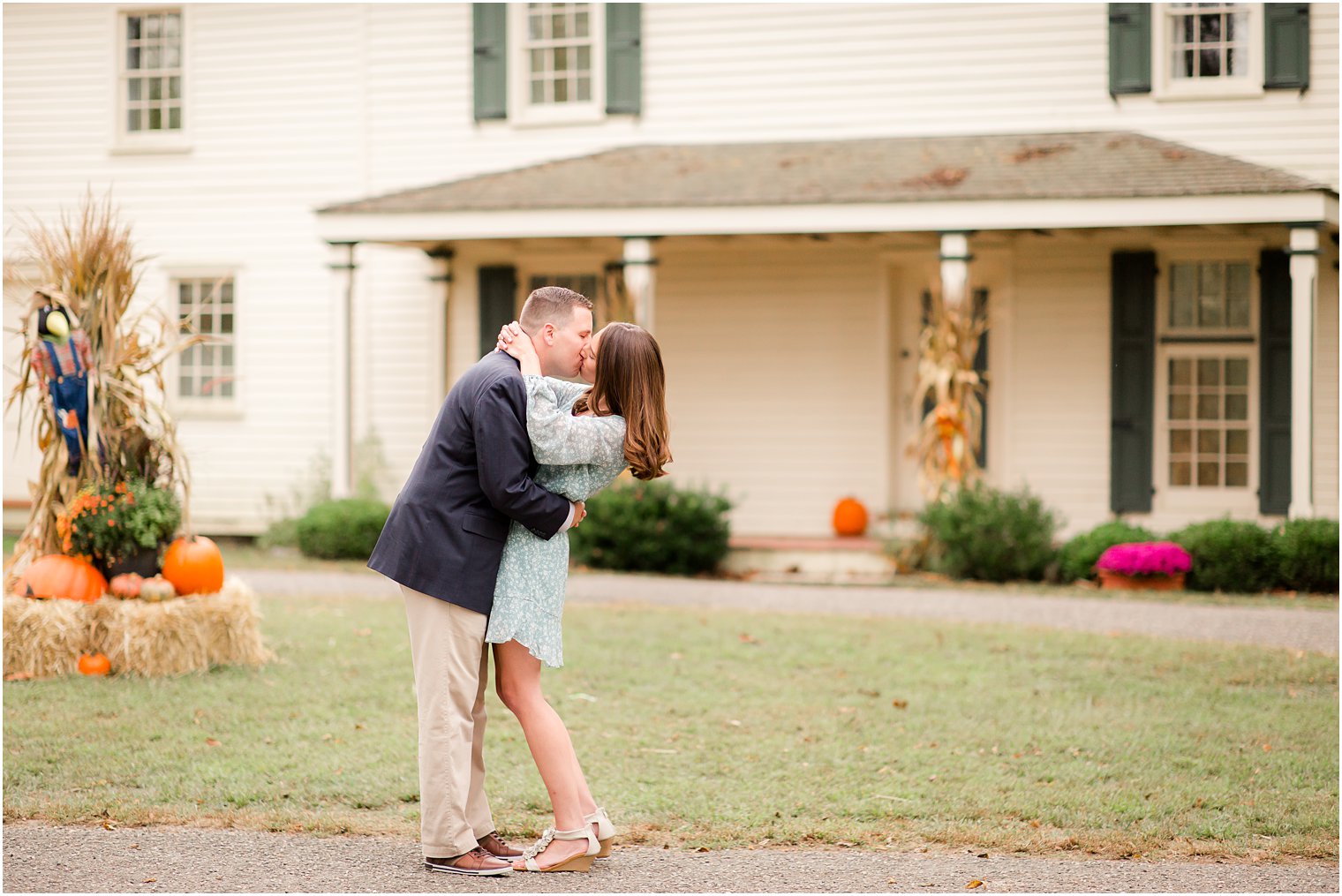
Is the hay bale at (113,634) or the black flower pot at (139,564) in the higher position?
the black flower pot at (139,564)

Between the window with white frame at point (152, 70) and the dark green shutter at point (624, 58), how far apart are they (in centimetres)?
486

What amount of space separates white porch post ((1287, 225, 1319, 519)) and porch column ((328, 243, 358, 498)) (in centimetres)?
823

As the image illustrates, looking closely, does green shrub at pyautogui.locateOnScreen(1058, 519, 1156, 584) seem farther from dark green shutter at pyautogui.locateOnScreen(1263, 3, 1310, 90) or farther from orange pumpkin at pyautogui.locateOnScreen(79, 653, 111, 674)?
orange pumpkin at pyautogui.locateOnScreen(79, 653, 111, 674)

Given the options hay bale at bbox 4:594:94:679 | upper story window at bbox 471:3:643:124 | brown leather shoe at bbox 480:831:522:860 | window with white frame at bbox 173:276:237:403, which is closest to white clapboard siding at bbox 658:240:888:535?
upper story window at bbox 471:3:643:124

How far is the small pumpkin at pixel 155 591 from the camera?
23.5ft

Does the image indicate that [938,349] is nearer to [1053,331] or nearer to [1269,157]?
[1053,331]

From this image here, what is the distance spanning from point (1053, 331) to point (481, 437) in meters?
10.4

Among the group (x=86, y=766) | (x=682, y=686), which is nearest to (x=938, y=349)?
(x=682, y=686)

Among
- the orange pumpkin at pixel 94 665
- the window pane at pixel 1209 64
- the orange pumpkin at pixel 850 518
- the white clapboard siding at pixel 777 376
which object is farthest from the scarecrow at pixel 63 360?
the window pane at pixel 1209 64

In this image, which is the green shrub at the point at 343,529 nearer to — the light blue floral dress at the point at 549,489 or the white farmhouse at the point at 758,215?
the white farmhouse at the point at 758,215

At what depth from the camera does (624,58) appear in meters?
14.3

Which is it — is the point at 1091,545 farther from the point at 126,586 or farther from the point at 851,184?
the point at 126,586

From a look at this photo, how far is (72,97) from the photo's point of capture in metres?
15.8

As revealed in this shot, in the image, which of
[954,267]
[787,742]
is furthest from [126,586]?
[954,267]
